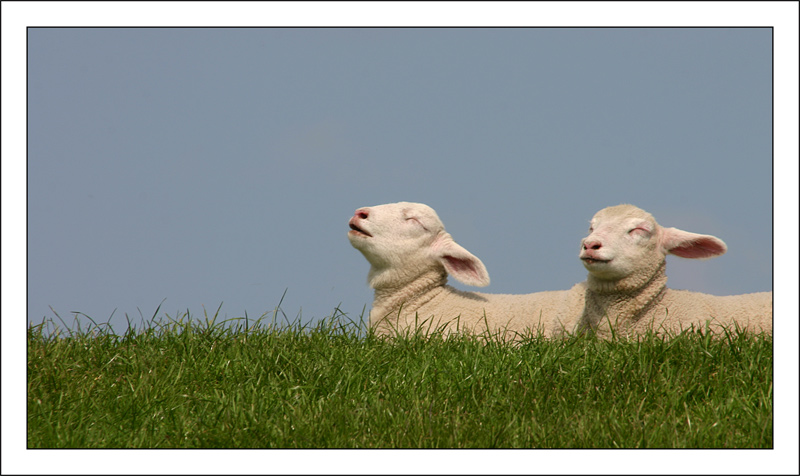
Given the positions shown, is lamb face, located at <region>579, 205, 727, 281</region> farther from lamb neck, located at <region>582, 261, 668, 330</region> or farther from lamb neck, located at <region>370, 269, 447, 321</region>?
lamb neck, located at <region>370, 269, 447, 321</region>

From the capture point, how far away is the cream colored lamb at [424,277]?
8.23 meters

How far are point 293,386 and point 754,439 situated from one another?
9.04 feet

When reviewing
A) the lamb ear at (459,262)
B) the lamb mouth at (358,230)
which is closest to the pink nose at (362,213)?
the lamb mouth at (358,230)

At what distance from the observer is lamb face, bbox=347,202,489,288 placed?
8.32 metres

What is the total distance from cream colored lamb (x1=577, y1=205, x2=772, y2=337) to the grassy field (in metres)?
0.92

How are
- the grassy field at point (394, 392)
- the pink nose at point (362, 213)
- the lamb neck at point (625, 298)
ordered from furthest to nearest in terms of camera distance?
the pink nose at point (362, 213)
the lamb neck at point (625, 298)
the grassy field at point (394, 392)

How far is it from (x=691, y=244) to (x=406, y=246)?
2.48m

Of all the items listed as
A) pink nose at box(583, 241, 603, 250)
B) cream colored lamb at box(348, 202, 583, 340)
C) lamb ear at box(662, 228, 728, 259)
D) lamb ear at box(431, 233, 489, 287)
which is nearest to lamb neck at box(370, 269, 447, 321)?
cream colored lamb at box(348, 202, 583, 340)

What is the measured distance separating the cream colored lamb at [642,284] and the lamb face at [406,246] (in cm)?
119

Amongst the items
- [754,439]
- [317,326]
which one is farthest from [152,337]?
[754,439]

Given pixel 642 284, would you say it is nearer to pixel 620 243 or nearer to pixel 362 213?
pixel 620 243

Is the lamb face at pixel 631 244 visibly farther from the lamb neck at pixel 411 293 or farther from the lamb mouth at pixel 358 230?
the lamb mouth at pixel 358 230

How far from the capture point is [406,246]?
841 cm

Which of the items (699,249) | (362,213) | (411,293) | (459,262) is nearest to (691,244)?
(699,249)
